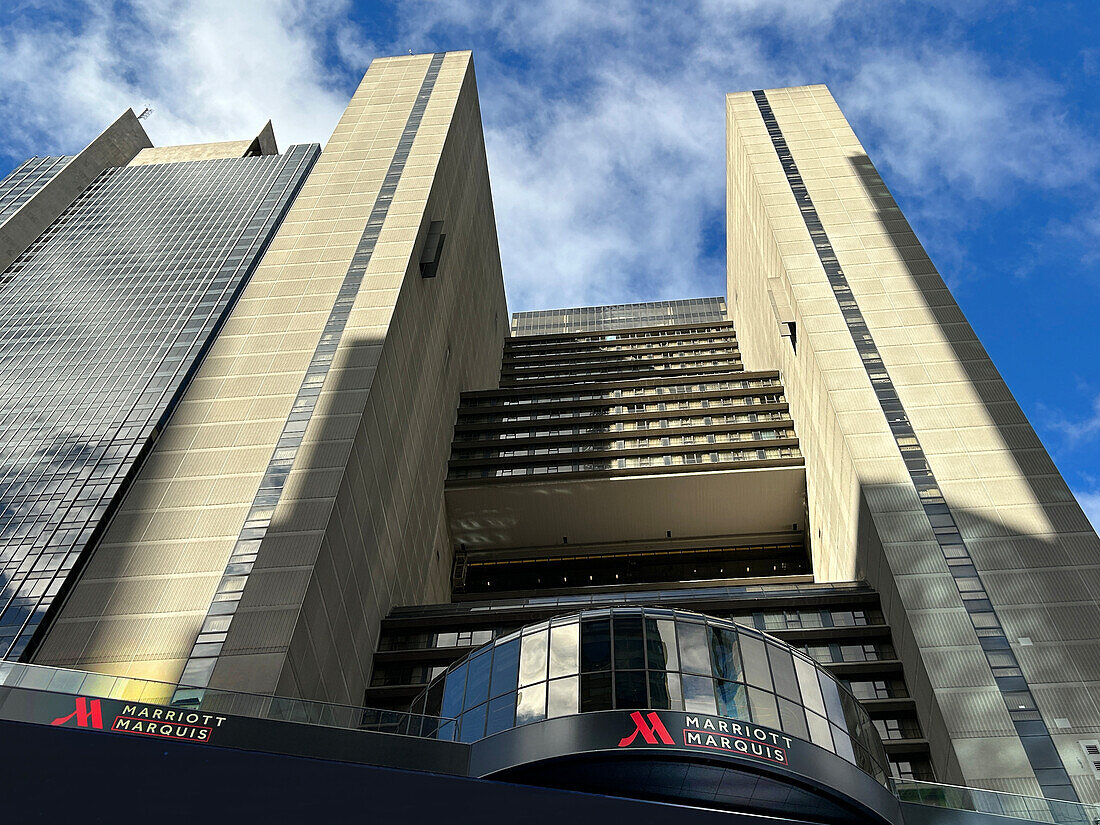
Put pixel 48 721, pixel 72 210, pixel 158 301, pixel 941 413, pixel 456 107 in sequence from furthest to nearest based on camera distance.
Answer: pixel 72 210, pixel 456 107, pixel 158 301, pixel 941 413, pixel 48 721

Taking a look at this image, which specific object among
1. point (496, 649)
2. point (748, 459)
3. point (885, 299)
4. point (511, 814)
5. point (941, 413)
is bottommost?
point (511, 814)

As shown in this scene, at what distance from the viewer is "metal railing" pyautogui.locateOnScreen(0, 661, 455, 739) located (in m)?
30.7

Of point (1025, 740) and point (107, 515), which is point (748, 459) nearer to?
point (1025, 740)

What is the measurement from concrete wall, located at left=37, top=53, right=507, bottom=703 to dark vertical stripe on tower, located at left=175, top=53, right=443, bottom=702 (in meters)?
0.67

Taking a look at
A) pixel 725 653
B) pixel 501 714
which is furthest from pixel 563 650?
pixel 725 653

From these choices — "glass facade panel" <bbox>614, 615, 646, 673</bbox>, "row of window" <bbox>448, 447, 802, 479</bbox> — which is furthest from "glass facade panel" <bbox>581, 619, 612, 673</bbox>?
"row of window" <bbox>448, 447, 802, 479</bbox>

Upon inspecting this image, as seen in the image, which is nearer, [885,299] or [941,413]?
[941,413]

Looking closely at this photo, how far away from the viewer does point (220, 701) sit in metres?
31.6

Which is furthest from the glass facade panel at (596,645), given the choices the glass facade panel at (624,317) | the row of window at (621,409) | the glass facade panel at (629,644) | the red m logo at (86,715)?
the glass facade panel at (624,317)

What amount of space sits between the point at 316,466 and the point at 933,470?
42.0 m

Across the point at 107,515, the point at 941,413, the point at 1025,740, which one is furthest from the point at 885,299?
the point at 107,515

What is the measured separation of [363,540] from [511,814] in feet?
99.6

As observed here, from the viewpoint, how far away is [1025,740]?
147ft

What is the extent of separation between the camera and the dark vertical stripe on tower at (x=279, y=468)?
4619 cm
